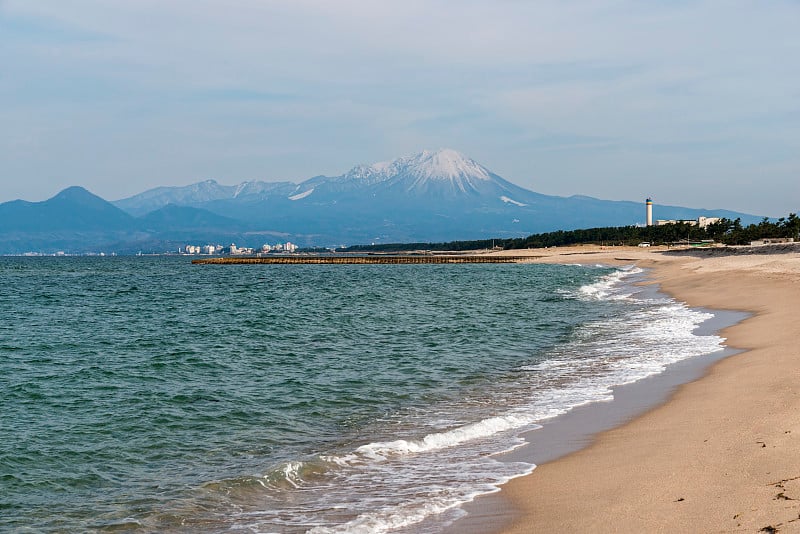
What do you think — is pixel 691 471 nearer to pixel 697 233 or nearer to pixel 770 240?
pixel 770 240

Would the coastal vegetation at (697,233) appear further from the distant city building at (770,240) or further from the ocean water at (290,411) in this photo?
the ocean water at (290,411)

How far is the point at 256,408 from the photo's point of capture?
1521cm

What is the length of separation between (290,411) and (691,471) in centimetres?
866

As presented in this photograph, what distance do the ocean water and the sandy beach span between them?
3.60ft

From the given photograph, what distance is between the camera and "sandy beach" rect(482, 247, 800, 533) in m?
7.07

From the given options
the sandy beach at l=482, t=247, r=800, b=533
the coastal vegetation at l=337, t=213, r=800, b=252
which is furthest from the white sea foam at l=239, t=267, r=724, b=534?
the coastal vegetation at l=337, t=213, r=800, b=252

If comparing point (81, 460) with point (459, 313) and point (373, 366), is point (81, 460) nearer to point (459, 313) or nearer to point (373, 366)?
point (373, 366)

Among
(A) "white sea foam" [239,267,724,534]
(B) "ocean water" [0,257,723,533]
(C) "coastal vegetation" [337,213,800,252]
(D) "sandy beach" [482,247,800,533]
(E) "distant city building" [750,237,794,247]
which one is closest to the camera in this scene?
(D) "sandy beach" [482,247,800,533]

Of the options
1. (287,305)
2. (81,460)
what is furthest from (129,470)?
(287,305)

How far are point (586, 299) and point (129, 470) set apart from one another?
35.7 m

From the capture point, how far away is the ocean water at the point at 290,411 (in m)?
9.30

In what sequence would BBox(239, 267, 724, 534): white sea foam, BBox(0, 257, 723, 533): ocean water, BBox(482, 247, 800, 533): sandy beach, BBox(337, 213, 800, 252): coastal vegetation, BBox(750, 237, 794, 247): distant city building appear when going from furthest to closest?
BBox(337, 213, 800, 252): coastal vegetation
BBox(750, 237, 794, 247): distant city building
BBox(0, 257, 723, 533): ocean water
BBox(239, 267, 724, 534): white sea foam
BBox(482, 247, 800, 533): sandy beach

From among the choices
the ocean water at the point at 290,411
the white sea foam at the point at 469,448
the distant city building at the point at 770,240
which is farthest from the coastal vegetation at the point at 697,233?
the white sea foam at the point at 469,448

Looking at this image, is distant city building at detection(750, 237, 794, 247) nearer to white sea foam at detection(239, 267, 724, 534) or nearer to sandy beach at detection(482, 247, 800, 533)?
white sea foam at detection(239, 267, 724, 534)
